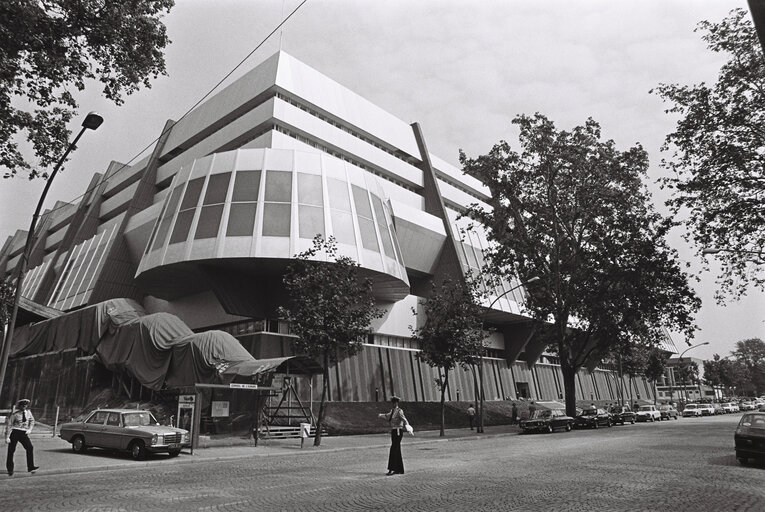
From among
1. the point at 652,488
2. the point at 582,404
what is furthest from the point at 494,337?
the point at 652,488

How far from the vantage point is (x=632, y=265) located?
31938 millimetres

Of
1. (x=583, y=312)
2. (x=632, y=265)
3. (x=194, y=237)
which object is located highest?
(x=194, y=237)

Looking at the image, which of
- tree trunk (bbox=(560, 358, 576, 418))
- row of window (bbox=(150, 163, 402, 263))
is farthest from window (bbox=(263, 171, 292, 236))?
tree trunk (bbox=(560, 358, 576, 418))

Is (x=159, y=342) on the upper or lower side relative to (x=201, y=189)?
lower

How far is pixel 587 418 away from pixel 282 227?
2344 cm

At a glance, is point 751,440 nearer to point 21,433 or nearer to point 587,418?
point 21,433

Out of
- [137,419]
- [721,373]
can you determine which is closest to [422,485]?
[137,419]

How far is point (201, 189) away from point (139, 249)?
1668 cm

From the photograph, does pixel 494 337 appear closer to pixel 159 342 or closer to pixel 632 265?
pixel 632 265

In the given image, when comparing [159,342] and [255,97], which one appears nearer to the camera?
[159,342]

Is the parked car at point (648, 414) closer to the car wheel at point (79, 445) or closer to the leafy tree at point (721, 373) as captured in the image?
the car wheel at point (79, 445)

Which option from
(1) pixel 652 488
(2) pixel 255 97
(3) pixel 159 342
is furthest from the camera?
(2) pixel 255 97

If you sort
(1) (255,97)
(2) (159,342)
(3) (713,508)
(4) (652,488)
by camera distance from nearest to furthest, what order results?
1. (3) (713,508)
2. (4) (652,488)
3. (2) (159,342)
4. (1) (255,97)

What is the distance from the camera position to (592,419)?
33.8 meters
